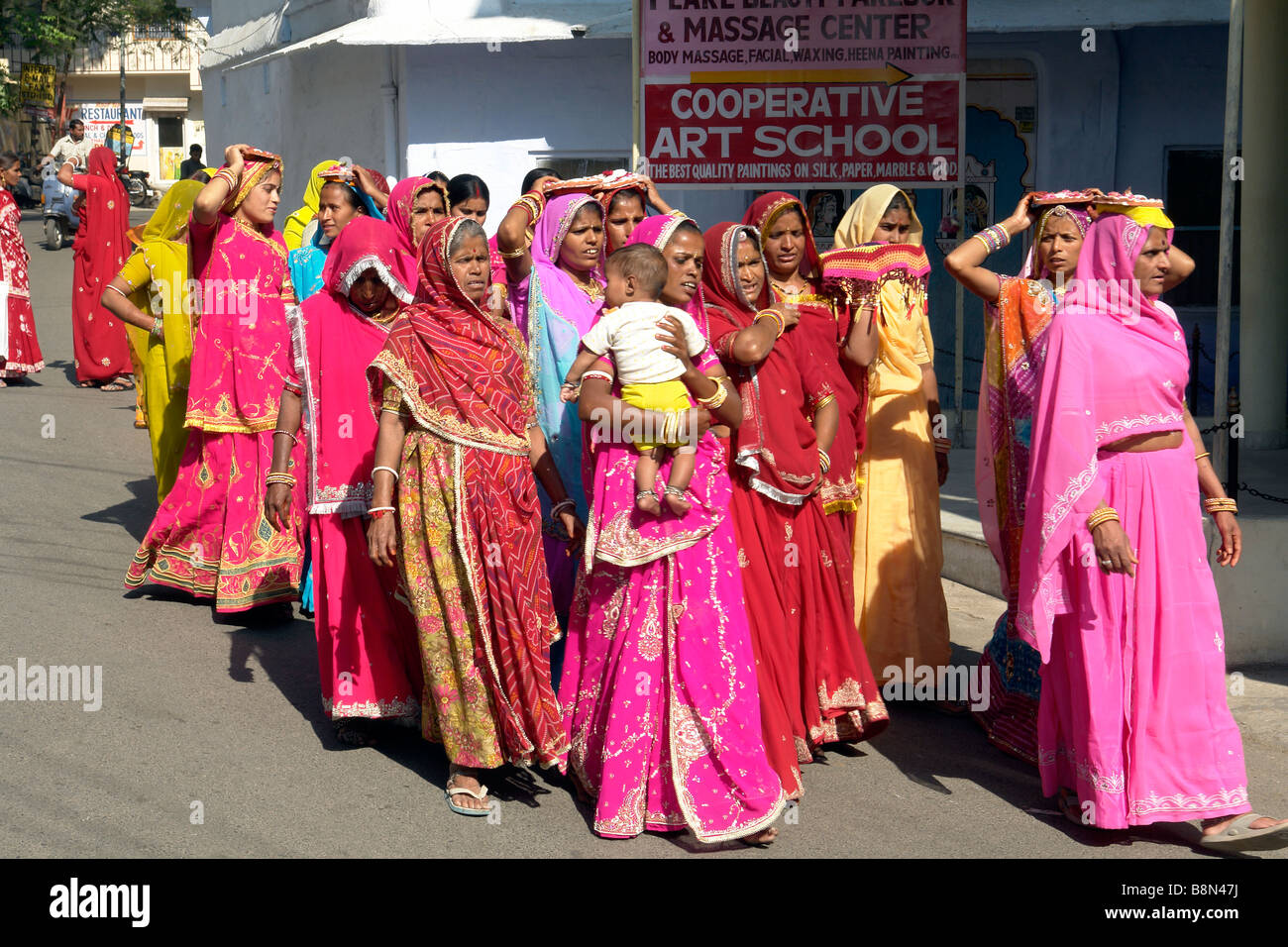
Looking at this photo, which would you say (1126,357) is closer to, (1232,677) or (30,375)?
(1232,677)

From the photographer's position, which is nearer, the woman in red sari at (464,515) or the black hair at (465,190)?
the woman in red sari at (464,515)

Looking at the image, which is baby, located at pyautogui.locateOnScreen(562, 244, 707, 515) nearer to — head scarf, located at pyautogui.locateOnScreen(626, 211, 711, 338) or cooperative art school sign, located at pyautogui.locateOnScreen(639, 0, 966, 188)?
head scarf, located at pyautogui.locateOnScreen(626, 211, 711, 338)

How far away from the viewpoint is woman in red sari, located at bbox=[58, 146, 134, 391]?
44.3 feet

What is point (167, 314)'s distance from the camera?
7352 millimetres

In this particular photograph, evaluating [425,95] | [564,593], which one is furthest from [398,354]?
[425,95]

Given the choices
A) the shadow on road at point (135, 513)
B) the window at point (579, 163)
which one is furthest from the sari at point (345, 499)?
the window at point (579, 163)

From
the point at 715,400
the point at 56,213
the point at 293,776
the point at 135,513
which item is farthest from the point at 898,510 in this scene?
the point at 56,213

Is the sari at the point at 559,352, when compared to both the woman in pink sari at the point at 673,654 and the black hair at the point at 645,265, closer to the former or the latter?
the woman in pink sari at the point at 673,654

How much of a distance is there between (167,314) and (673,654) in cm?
413

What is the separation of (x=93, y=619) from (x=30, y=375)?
840 centimetres

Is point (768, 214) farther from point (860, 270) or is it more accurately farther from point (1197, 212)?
point (1197, 212)

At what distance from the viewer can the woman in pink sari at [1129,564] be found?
14.4ft

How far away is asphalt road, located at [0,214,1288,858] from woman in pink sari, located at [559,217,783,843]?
0.15m

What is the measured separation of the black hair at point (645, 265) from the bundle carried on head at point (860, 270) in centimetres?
121
